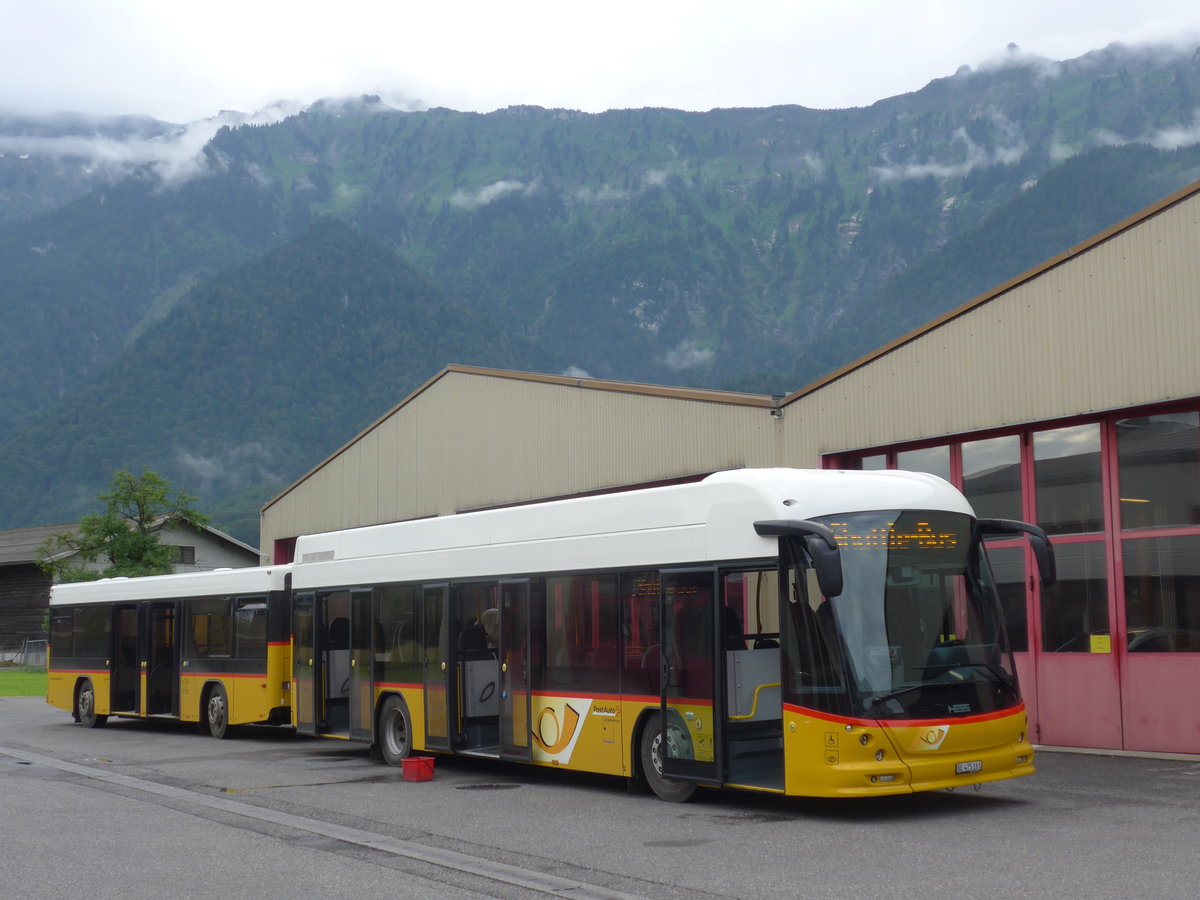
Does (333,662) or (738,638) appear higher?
(738,638)

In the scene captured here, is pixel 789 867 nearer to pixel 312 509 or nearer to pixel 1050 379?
pixel 1050 379

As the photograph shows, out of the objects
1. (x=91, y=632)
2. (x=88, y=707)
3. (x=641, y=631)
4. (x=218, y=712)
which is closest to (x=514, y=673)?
(x=641, y=631)

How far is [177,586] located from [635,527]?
12610 millimetres

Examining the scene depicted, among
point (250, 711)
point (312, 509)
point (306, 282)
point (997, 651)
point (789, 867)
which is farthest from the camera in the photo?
point (306, 282)

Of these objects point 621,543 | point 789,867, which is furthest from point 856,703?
point 621,543

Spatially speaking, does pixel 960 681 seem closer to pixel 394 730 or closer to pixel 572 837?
pixel 572 837

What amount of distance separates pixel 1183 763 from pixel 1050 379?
4.87 metres

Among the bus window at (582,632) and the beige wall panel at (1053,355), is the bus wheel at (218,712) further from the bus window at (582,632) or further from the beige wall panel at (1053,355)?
the beige wall panel at (1053,355)

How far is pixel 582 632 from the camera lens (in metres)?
13.6

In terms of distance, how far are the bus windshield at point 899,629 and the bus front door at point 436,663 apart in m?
5.51

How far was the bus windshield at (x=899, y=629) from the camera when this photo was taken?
425 inches

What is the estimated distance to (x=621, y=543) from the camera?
521 inches

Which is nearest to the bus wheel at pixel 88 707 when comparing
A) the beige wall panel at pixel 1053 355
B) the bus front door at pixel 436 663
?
the bus front door at pixel 436 663

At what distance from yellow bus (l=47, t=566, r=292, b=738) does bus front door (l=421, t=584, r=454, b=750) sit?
5131mm
